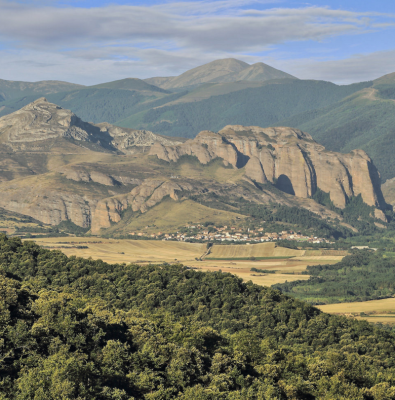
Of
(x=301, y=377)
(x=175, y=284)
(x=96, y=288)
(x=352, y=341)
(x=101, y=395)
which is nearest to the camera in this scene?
(x=101, y=395)

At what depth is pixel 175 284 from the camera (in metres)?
156

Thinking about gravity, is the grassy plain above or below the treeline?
below

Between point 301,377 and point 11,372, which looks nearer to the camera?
point 11,372

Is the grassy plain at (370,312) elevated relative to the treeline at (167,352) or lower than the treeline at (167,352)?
lower

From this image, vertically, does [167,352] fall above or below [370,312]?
above

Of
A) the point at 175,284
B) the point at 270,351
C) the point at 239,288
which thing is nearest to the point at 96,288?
the point at 175,284

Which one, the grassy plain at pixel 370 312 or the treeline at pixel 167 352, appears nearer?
the treeline at pixel 167 352

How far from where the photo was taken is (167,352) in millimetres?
92438

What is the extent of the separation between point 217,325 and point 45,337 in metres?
53.9

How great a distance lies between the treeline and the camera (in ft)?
263

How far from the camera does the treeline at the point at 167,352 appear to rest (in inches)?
3155

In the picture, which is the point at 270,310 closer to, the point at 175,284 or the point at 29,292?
the point at 175,284

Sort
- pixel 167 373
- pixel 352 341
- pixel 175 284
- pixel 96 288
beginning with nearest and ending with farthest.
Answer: pixel 167 373
pixel 352 341
pixel 96 288
pixel 175 284

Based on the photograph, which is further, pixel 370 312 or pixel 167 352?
pixel 370 312
